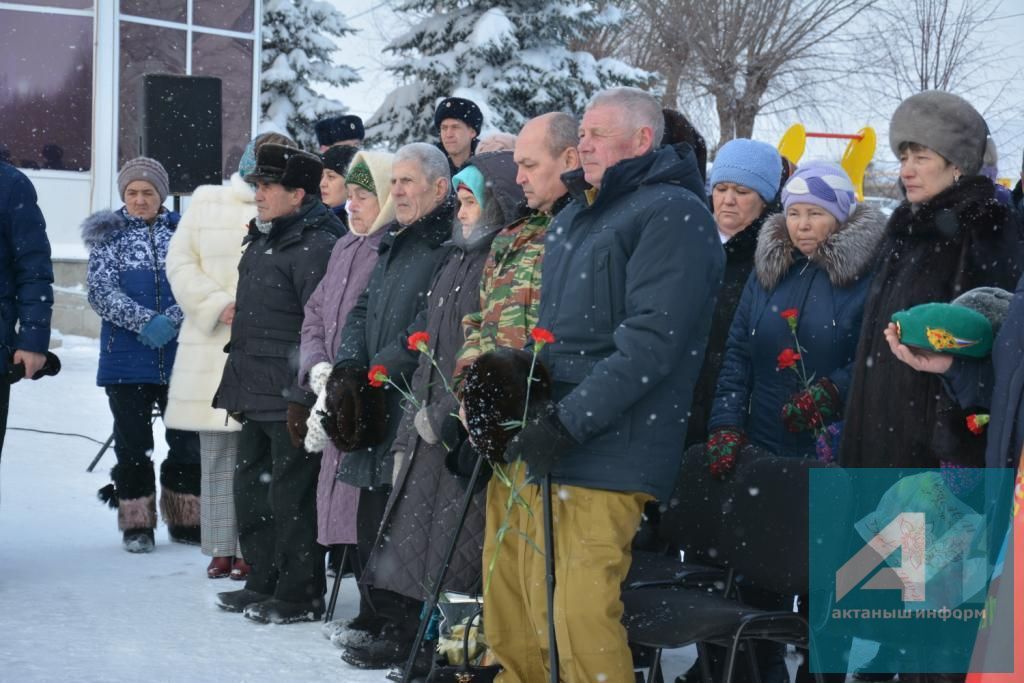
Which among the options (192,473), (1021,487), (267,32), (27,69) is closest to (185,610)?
(192,473)

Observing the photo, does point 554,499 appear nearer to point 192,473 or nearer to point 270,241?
point 270,241

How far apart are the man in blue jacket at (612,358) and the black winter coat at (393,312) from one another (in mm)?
1154

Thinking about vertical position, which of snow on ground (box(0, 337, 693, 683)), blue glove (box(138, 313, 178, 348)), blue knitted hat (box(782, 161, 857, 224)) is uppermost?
blue knitted hat (box(782, 161, 857, 224))

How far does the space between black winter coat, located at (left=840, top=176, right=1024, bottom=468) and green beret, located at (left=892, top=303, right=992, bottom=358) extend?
0.25m

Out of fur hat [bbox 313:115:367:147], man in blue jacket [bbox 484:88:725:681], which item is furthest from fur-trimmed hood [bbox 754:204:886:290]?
fur hat [bbox 313:115:367:147]

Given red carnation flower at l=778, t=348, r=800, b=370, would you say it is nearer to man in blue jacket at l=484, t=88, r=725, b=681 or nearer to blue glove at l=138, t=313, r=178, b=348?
man in blue jacket at l=484, t=88, r=725, b=681

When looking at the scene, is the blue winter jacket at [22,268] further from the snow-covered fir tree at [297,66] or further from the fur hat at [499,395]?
the snow-covered fir tree at [297,66]

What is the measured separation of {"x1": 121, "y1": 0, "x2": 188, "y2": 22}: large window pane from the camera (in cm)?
1897

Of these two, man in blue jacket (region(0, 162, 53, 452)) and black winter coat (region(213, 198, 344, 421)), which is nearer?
black winter coat (region(213, 198, 344, 421))

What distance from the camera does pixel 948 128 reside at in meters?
3.86

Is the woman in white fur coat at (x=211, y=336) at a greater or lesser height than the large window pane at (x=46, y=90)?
lesser

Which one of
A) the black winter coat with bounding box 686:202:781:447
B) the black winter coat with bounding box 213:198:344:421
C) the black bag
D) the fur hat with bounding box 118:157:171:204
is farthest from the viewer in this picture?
the fur hat with bounding box 118:157:171:204

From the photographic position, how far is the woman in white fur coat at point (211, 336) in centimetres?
659

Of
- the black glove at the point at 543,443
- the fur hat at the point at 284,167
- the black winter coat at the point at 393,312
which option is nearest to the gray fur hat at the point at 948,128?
the black glove at the point at 543,443
